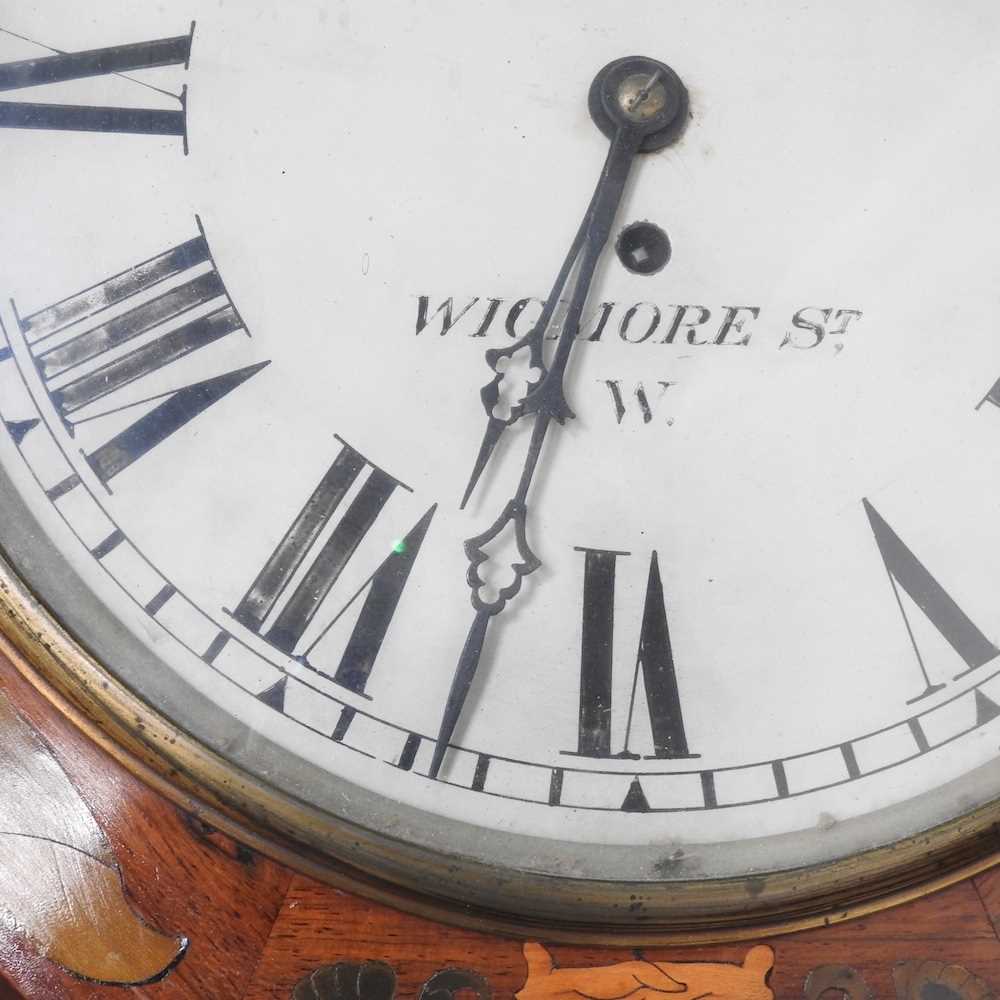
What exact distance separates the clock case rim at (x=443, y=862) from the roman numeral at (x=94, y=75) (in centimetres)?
19

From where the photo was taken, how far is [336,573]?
65cm

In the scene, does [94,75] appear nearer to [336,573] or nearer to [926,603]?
[336,573]

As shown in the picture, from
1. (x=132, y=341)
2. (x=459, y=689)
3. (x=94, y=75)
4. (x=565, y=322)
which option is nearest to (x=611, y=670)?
(x=459, y=689)

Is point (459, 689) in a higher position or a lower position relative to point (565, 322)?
lower

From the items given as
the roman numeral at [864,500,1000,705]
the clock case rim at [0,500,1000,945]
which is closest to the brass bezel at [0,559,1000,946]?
the clock case rim at [0,500,1000,945]

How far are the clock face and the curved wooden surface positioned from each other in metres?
0.04

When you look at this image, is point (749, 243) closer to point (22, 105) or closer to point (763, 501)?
point (763, 501)

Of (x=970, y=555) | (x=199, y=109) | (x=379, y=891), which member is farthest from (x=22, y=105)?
(x=970, y=555)

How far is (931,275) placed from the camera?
0.67 metres

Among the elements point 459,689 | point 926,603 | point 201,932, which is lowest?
point 201,932

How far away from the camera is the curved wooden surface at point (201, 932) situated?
63 cm

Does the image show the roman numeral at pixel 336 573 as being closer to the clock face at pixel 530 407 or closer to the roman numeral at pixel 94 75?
the clock face at pixel 530 407

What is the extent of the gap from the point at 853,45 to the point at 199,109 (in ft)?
1.15

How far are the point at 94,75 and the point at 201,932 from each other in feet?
1.47
